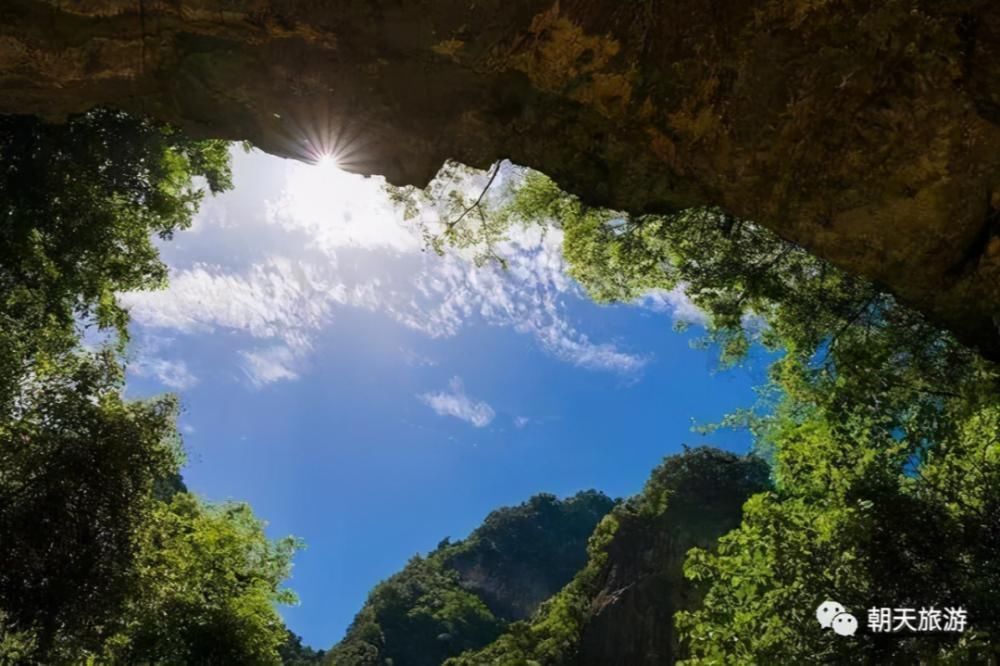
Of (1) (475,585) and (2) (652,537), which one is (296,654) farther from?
(2) (652,537)

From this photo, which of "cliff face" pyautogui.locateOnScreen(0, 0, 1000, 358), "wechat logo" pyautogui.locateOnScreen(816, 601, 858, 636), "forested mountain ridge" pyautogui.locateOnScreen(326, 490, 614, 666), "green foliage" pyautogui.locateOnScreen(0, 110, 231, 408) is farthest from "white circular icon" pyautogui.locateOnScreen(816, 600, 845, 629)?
"forested mountain ridge" pyautogui.locateOnScreen(326, 490, 614, 666)

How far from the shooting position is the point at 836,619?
985 centimetres

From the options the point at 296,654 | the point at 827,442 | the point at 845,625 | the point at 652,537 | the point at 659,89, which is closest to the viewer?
the point at 659,89

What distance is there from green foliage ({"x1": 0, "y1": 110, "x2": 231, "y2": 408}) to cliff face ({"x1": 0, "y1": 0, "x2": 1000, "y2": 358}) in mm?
5591

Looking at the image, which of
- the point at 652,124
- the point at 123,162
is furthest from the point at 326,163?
the point at 123,162

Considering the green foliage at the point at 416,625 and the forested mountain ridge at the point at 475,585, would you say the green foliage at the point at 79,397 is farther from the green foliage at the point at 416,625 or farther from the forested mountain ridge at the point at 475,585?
the green foliage at the point at 416,625

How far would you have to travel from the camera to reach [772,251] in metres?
14.7

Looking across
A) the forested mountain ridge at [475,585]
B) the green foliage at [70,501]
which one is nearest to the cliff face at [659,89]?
the green foliage at [70,501]

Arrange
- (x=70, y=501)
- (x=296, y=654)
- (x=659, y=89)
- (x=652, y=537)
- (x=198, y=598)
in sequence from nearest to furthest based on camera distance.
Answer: (x=659, y=89) → (x=70, y=501) → (x=198, y=598) → (x=652, y=537) → (x=296, y=654)

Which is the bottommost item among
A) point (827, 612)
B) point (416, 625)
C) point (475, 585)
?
point (827, 612)

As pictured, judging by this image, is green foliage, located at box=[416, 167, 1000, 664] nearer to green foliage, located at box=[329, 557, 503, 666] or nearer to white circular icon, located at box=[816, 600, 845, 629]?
white circular icon, located at box=[816, 600, 845, 629]

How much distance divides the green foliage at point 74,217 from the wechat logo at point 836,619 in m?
16.7

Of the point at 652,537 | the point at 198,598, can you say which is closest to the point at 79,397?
the point at 198,598

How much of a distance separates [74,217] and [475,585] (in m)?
89.2
